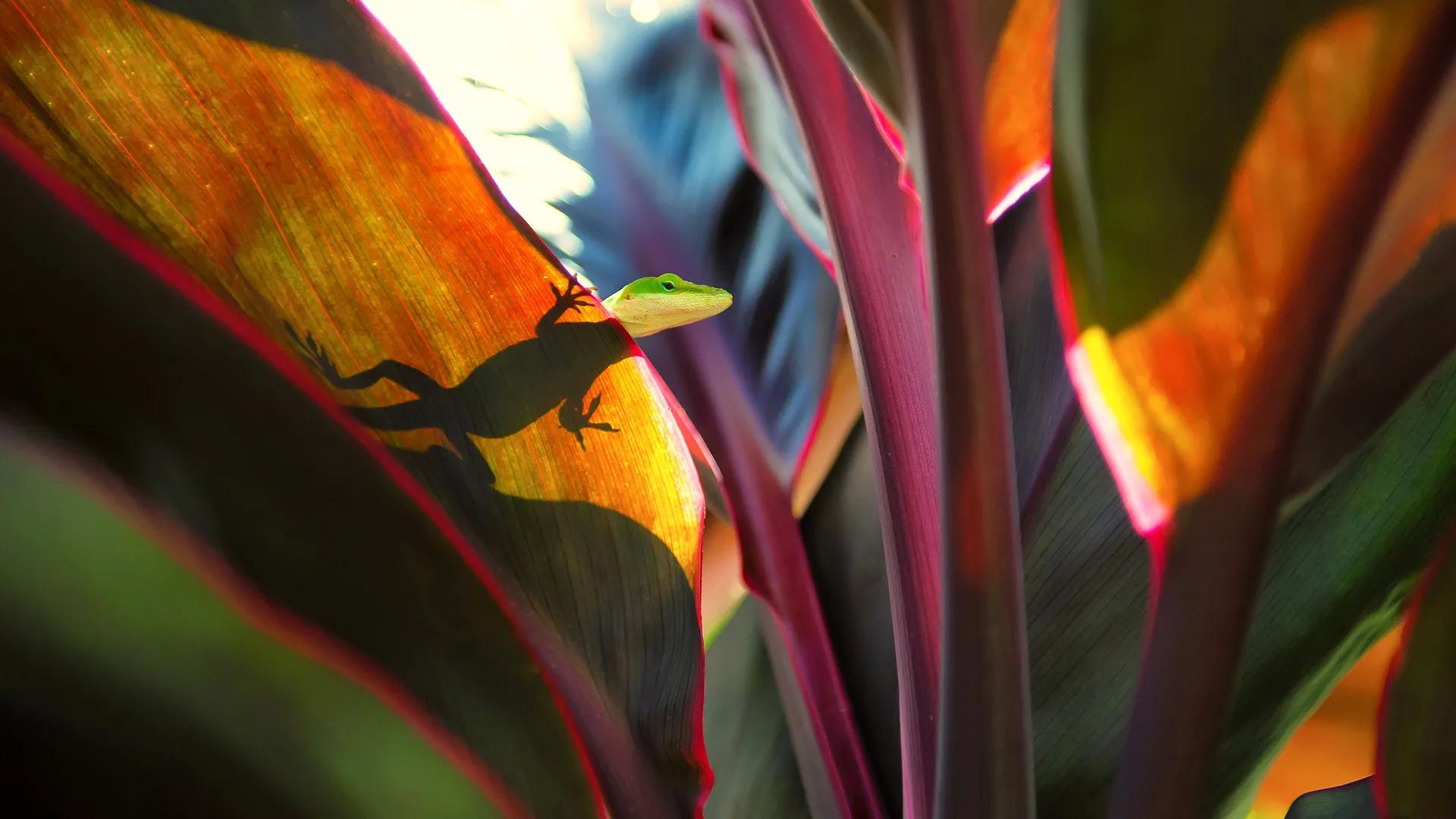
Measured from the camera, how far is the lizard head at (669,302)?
527 mm

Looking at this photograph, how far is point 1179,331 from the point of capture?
0.89ft

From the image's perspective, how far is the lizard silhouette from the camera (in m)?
0.30

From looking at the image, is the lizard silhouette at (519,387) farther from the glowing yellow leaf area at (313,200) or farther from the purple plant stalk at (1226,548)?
the purple plant stalk at (1226,548)

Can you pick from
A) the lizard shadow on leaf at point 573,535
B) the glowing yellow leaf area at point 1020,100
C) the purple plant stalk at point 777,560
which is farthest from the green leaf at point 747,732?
the glowing yellow leaf area at point 1020,100

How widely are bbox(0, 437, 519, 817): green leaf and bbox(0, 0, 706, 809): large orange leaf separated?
2.9 inches

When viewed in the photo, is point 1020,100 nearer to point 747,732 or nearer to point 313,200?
point 313,200

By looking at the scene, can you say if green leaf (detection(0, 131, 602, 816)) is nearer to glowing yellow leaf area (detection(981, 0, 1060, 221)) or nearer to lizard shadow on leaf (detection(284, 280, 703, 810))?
lizard shadow on leaf (detection(284, 280, 703, 810))

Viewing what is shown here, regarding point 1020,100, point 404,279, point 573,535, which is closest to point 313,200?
point 404,279

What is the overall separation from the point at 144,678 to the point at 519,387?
0.44 feet

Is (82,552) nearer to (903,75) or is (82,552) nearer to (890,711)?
(903,75)

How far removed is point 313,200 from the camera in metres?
0.27

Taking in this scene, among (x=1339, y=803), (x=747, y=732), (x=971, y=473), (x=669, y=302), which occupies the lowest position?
(x=1339, y=803)

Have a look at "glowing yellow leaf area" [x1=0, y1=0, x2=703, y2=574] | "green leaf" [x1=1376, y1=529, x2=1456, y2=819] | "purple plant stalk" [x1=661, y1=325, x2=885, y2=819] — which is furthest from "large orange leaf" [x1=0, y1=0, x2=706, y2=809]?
"green leaf" [x1=1376, y1=529, x2=1456, y2=819]

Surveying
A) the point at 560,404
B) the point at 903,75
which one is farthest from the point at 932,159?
the point at 560,404
